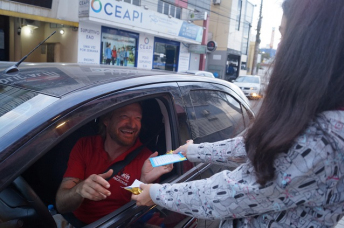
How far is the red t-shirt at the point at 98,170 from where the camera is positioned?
1.75m

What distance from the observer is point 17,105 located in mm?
1259

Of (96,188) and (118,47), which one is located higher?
(118,47)

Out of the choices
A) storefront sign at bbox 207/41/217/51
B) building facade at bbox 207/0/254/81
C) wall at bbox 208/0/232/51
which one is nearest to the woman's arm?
storefront sign at bbox 207/41/217/51

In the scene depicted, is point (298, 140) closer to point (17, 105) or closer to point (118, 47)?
point (17, 105)

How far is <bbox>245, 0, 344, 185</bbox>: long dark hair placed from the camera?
0.88 metres

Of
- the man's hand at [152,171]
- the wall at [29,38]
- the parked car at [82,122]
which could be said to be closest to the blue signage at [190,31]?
the wall at [29,38]

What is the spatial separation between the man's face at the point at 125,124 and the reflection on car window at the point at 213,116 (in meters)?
0.40

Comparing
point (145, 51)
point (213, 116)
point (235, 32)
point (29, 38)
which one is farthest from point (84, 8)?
point (235, 32)

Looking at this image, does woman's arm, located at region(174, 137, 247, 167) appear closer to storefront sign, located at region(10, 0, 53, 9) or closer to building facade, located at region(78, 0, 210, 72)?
building facade, located at region(78, 0, 210, 72)

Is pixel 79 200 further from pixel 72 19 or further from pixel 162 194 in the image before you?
pixel 72 19

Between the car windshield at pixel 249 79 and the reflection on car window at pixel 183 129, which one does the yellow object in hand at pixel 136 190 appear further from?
the car windshield at pixel 249 79

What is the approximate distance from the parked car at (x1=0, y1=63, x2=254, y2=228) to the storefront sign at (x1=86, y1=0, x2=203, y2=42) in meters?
11.5

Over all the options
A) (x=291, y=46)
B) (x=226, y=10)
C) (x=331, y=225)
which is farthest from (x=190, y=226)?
(x=226, y=10)

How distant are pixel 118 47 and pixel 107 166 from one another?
14.0 m
